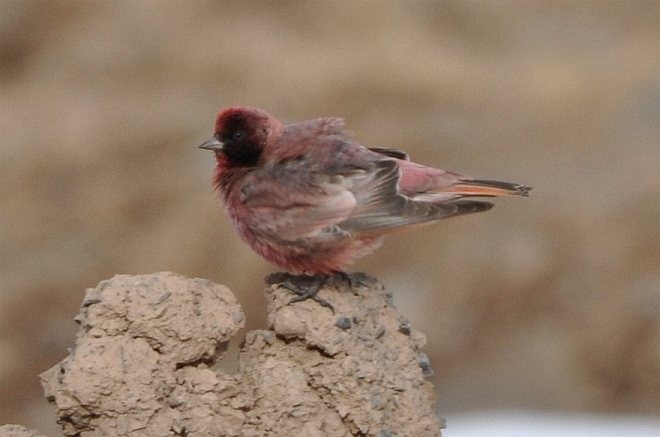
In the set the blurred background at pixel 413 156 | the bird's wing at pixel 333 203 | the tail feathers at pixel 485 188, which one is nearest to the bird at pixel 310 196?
the bird's wing at pixel 333 203

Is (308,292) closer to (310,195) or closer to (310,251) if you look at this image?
(310,251)

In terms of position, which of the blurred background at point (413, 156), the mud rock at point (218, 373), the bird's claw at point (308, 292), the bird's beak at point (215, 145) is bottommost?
the mud rock at point (218, 373)

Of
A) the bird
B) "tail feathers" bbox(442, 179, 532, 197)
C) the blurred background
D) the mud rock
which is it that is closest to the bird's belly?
the bird

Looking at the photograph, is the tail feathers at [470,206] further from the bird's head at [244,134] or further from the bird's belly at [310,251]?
the bird's head at [244,134]

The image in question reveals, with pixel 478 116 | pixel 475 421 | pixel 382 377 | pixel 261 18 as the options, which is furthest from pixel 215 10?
pixel 382 377

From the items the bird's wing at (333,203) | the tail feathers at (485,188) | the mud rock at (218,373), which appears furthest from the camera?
the tail feathers at (485,188)

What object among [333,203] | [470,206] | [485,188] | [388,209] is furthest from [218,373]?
[485,188]

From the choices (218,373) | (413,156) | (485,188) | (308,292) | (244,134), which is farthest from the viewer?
(413,156)
